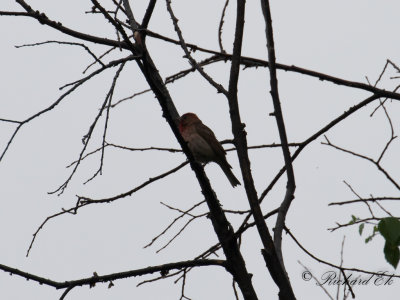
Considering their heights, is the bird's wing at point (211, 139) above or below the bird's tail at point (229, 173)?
above

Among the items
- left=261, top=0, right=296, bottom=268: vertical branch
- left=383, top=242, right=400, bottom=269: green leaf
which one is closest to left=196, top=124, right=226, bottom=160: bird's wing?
left=383, top=242, right=400, bottom=269: green leaf

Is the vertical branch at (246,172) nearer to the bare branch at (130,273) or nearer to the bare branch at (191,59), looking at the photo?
the bare branch at (191,59)

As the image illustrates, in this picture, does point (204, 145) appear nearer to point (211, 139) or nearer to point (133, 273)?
point (211, 139)

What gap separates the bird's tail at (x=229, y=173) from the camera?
866 cm

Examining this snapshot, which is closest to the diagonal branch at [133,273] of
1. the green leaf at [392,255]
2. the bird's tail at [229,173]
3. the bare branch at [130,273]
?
the bare branch at [130,273]

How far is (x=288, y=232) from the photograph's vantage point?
393 centimetres

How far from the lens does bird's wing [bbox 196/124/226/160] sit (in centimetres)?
845

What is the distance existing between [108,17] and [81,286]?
57.5 inches

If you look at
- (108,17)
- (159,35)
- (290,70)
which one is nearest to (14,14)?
(108,17)

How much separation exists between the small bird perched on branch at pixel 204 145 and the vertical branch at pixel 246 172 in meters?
5.05

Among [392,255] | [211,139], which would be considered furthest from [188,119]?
[392,255]

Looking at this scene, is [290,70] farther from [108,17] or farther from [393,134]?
[108,17]

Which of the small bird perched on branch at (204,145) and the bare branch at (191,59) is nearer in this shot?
the bare branch at (191,59)

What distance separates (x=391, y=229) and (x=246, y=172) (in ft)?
2.51
